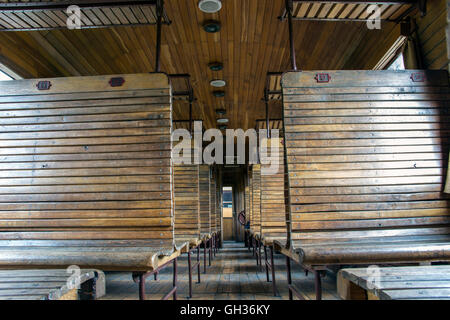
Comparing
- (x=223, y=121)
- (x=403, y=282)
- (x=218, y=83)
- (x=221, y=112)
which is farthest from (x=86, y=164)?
(x=223, y=121)

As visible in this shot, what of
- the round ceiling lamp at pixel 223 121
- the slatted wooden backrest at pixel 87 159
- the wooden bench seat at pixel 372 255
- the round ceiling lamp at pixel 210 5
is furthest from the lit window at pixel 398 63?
the round ceiling lamp at pixel 223 121

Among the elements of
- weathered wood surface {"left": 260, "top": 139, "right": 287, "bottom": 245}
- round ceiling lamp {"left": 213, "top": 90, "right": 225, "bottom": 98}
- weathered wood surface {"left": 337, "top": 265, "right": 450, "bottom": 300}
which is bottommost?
weathered wood surface {"left": 337, "top": 265, "right": 450, "bottom": 300}

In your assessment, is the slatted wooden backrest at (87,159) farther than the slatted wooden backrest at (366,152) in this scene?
Yes

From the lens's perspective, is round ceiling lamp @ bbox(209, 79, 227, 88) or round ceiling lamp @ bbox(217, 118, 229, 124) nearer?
round ceiling lamp @ bbox(209, 79, 227, 88)

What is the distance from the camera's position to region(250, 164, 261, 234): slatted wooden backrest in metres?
8.11

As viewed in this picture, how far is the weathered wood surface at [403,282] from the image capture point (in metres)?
1.30

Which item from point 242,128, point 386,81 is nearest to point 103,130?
point 386,81

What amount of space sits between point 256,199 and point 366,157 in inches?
221

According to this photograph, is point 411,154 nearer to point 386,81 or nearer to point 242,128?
point 386,81

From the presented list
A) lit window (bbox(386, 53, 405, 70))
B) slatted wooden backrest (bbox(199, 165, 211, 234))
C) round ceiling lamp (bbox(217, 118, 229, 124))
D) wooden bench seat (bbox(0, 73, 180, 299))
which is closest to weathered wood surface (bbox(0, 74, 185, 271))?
wooden bench seat (bbox(0, 73, 180, 299))

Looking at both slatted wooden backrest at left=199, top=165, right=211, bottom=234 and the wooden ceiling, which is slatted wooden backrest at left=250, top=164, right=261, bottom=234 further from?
the wooden ceiling

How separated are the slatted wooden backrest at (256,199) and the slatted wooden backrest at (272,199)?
2.02 meters

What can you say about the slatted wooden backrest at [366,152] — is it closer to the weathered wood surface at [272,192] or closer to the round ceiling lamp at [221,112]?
the weathered wood surface at [272,192]
